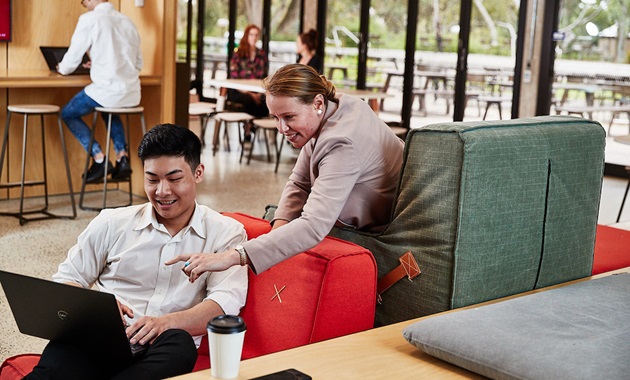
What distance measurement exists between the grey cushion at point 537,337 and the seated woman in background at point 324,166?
46 centimetres

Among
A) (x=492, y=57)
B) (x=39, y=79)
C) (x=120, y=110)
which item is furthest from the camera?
(x=492, y=57)

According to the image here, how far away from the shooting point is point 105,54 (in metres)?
6.33

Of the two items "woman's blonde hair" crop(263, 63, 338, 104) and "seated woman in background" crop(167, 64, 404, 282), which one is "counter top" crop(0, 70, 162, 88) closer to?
"seated woman in background" crop(167, 64, 404, 282)

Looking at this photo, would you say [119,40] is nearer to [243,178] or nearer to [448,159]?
[243,178]

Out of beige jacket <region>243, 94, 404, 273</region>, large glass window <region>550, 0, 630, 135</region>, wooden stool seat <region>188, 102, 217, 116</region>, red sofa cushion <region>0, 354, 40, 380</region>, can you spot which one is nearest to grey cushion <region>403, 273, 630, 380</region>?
beige jacket <region>243, 94, 404, 273</region>

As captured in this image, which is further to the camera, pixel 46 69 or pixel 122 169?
pixel 46 69

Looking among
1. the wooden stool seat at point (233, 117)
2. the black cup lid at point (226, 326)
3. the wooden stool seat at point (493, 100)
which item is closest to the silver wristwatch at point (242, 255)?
the black cup lid at point (226, 326)

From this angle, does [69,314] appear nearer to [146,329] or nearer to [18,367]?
[146,329]

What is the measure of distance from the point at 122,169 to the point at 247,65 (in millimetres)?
4307

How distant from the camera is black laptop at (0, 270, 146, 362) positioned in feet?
6.97

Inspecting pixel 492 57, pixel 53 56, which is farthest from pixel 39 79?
pixel 492 57

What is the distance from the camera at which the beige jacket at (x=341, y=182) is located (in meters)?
2.46

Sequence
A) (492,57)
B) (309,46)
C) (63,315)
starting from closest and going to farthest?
1. (63,315)
2. (492,57)
3. (309,46)

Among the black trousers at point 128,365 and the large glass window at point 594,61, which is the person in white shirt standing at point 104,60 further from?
the large glass window at point 594,61
